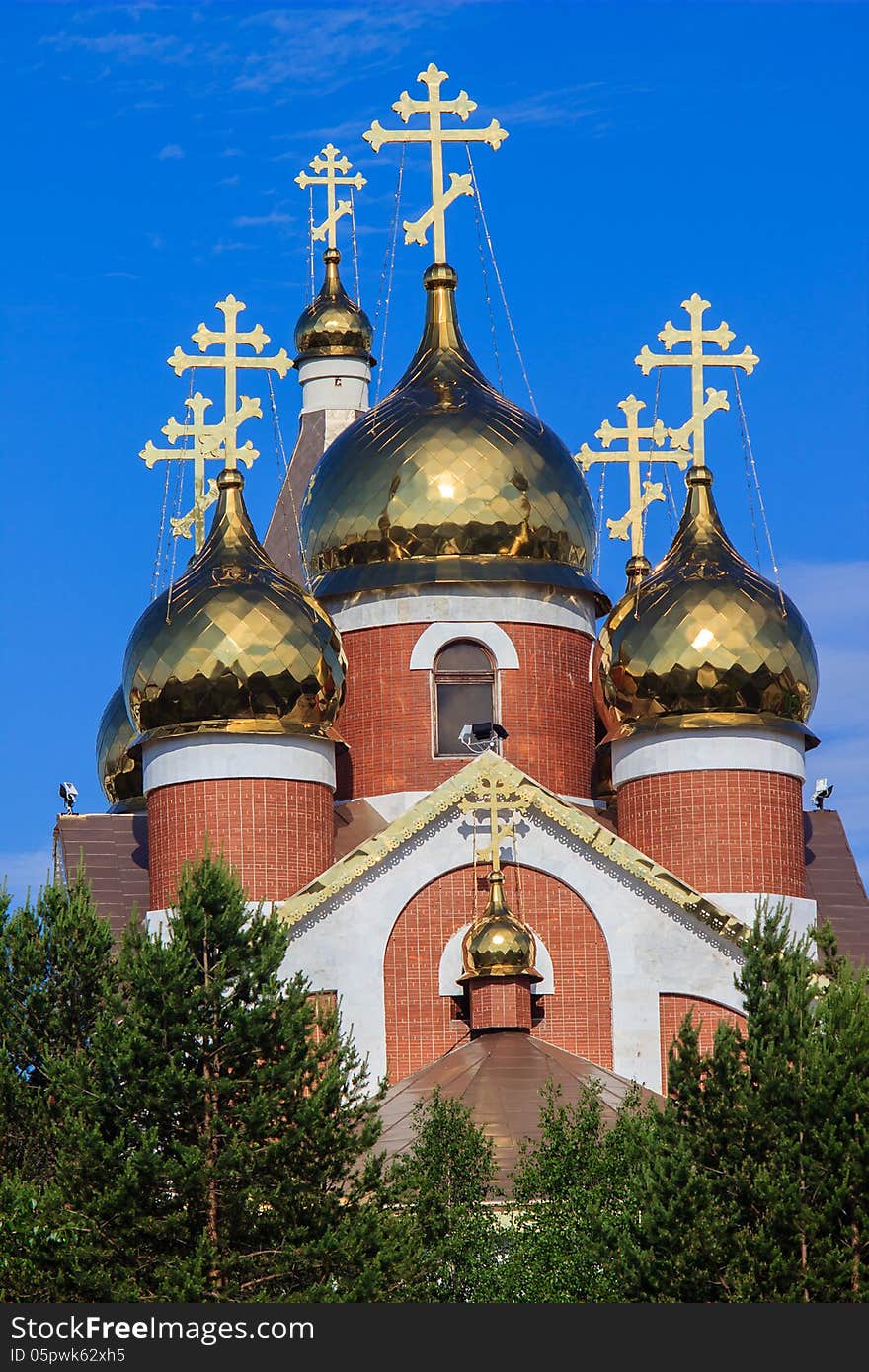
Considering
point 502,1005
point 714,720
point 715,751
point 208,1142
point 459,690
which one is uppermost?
point 459,690

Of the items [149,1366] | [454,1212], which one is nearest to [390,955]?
[454,1212]

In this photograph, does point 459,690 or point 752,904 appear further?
point 459,690

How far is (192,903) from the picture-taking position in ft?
69.5

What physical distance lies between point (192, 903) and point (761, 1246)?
405 cm

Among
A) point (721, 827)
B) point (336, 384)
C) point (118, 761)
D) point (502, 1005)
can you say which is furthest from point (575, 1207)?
point (336, 384)

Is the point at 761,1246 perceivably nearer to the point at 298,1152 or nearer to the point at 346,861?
the point at 298,1152

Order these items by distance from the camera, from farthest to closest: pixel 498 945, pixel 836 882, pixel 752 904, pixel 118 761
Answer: pixel 118 761, pixel 836 882, pixel 752 904, pixel 498 945

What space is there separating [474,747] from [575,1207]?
6.80m

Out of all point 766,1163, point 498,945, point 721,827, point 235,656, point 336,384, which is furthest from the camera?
point 336,384

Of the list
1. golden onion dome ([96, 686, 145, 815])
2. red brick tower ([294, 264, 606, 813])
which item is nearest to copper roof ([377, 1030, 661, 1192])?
red brick tower ([294, 264, 606, 813])

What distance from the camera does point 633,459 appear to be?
30.7 meters

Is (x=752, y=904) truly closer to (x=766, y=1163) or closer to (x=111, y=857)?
(x=111, y=857)

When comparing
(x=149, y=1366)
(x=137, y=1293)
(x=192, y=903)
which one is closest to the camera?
(x=149, y=1366)

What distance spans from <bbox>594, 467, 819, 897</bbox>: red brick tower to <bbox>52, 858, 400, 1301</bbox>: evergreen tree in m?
5.99
